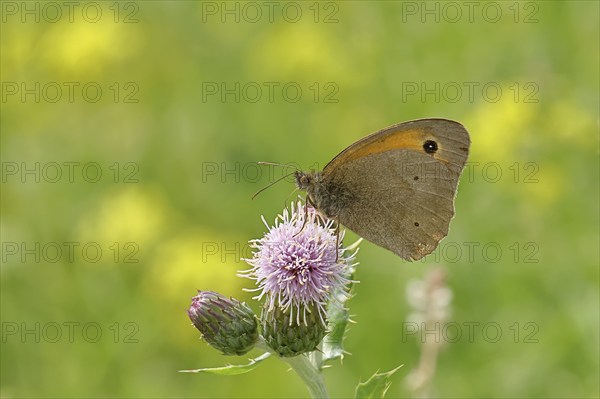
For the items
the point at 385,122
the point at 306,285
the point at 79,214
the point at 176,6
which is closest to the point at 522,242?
the point at 385,122

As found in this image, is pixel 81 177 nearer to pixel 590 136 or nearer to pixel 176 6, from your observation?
pixel 176 6

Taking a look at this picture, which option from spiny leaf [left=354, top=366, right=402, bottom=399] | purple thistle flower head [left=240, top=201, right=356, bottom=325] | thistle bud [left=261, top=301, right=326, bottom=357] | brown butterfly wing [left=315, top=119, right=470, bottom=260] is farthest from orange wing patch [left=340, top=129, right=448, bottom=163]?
spiny leaf [left=354, top=366, right=402, bottom=399]

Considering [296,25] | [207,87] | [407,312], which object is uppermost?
[296,25]

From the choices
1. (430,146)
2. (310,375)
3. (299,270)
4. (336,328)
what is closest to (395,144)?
(430,146)

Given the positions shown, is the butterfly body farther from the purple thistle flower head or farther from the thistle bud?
the thistle bud

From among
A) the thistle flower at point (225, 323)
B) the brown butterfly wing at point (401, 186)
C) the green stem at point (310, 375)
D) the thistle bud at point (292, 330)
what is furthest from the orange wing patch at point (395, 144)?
the green stem at point (310, 375)

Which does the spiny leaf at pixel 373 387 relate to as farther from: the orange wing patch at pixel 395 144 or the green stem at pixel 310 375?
the orange wing patch at pixel 395 144
